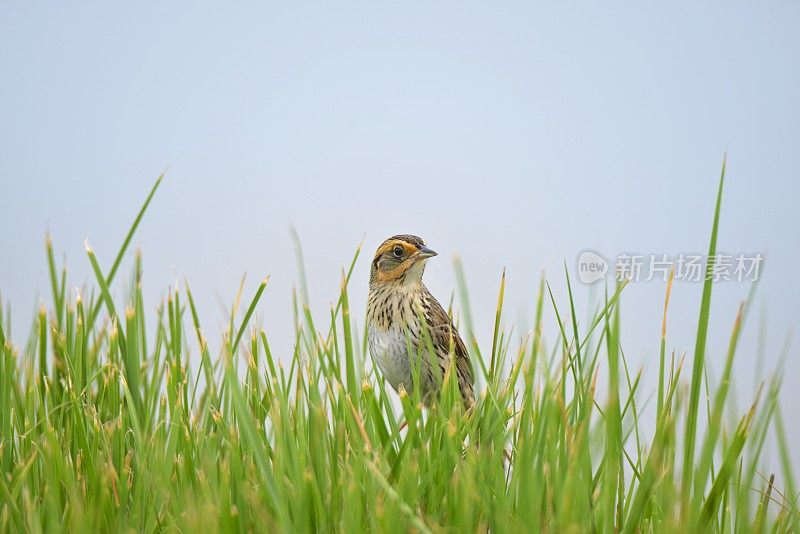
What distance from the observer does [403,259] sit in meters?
5.71

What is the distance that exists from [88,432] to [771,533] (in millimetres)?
2903

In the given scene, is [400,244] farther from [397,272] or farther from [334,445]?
[334,445]

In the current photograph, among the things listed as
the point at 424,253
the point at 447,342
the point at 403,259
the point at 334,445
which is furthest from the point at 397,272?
the point at 334,445

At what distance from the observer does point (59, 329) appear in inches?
173

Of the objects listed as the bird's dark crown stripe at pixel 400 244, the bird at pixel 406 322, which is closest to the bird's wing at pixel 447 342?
the bird at pixel 406 322

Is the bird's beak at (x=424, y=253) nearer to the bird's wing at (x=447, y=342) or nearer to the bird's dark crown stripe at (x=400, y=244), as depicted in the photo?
the bird's dark crown stripe at (x=400, y=244)

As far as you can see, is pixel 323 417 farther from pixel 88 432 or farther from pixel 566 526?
pixel 88 432

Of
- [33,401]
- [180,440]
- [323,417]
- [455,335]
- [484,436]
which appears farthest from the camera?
[455,335]

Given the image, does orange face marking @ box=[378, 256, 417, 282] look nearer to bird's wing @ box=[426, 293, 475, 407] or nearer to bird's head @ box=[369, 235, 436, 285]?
bird's head @ box=[369, 235, 436, 285]

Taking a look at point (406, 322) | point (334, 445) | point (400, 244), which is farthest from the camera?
point (400, 244)

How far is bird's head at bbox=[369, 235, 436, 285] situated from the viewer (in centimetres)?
565

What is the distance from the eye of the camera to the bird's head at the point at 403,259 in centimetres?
565

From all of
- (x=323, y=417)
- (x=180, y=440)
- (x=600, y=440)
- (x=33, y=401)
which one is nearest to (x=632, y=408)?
(x=600, y=440)

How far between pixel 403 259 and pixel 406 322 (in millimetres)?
440
